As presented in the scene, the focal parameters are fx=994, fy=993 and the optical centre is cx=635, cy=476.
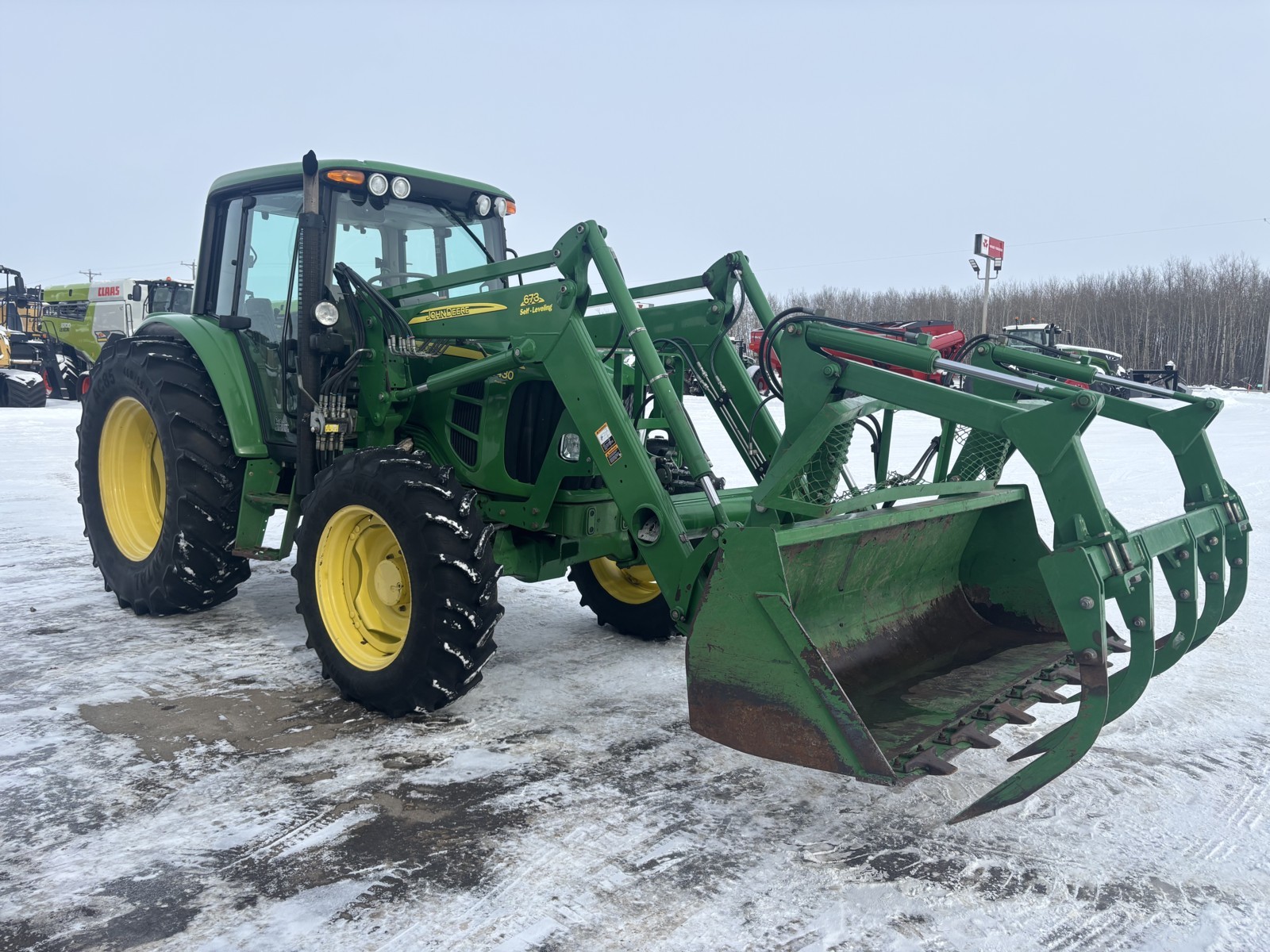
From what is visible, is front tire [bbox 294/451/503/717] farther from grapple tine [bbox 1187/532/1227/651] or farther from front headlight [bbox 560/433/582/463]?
grapple tine [bbox 1187/532/1227/651]

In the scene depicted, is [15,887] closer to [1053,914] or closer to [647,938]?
[647,938]

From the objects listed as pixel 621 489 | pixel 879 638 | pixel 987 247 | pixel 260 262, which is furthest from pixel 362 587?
pixel 987 247

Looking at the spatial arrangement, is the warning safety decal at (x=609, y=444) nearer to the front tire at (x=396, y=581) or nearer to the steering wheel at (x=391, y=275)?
the front tire at (x=396, y=581)

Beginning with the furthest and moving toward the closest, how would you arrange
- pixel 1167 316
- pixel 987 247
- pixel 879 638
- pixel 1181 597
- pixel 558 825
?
1. pixel 1167 316
2. pixel 987 247
3. pixel 879 638
4. pixel 1181 597
5. pixel 558 825

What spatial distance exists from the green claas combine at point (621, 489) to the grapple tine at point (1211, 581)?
0.4 inches

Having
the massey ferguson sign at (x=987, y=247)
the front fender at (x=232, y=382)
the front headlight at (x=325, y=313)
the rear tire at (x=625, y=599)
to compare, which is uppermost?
the massey ferguson sign at (x=987, y=247)

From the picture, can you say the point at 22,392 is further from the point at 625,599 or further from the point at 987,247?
the point at 987,247

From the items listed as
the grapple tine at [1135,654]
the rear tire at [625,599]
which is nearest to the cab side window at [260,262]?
the rear tire at [625,599]

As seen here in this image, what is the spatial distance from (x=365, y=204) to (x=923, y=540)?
3033 millimetres

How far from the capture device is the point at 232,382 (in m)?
5.06

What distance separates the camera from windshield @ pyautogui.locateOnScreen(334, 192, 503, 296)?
479 centimetres

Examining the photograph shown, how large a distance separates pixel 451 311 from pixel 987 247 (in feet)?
108

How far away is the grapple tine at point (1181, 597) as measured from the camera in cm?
332

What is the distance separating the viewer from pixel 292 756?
141 inches
